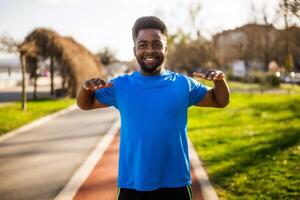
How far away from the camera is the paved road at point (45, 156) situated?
6.25 meters

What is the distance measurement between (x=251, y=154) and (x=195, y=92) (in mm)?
6124

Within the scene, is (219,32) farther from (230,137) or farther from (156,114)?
(156,114)

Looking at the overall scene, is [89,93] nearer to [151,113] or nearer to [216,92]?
[151,113]

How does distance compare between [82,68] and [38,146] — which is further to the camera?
[82,68]

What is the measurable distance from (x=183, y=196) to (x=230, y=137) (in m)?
8.60

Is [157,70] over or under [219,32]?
under

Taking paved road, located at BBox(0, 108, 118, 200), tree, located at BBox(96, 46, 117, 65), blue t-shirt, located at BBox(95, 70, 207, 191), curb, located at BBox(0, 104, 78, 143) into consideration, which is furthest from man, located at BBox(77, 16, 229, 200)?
tree, located at BBox(96, 46, 117, 65)

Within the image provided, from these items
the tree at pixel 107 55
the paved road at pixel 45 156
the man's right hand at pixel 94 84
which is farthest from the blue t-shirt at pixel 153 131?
the tree at pixel 107 55

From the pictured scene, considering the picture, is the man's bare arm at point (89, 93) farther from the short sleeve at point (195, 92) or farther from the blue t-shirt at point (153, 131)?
the short sleeve at point (195, 92)

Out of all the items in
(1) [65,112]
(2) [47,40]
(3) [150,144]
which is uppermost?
(2) [47,40]

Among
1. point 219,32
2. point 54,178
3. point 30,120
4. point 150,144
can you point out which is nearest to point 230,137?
point 54,178

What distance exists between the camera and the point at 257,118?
1549 cm

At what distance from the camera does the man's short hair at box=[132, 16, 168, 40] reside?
2752 millimetres

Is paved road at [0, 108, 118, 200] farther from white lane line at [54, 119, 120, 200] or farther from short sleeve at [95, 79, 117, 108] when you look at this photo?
short sleeve at [95, 79, 117, 108]
